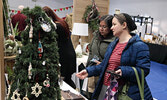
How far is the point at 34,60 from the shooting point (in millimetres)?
949

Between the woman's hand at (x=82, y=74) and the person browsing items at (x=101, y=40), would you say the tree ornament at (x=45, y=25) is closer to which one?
the woman's hand at (x=82, y=74)

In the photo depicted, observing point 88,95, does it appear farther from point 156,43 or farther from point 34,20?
point 156,43

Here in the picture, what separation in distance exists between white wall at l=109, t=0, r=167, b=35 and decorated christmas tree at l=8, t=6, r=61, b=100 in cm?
751

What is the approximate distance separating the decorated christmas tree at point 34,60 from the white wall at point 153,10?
751 centimetres

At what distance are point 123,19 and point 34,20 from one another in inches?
36.2

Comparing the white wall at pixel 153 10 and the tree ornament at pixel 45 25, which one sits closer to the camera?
the tree ornament at pixel 45 25

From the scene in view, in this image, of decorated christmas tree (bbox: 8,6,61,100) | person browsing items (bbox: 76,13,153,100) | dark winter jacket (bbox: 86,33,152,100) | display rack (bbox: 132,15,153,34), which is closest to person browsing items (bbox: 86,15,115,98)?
person browsing items (bbox: 76,13,153,100)

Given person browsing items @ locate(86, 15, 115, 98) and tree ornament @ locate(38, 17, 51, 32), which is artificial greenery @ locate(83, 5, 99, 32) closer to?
person browsing items @ locate(86, 15, 115, 98)

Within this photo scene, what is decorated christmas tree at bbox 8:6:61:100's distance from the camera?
944 mm

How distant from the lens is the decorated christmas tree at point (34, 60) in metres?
0.94

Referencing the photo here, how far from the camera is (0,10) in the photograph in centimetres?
86

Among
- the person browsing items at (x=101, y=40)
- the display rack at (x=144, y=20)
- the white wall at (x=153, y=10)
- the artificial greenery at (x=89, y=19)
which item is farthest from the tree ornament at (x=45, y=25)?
the white wall at (x=153, y=10)

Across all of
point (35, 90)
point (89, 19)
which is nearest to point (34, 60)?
point (35, 90)

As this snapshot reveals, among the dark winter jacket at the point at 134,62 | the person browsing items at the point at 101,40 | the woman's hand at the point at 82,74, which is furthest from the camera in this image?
the person browsing items at the point at 101,40
